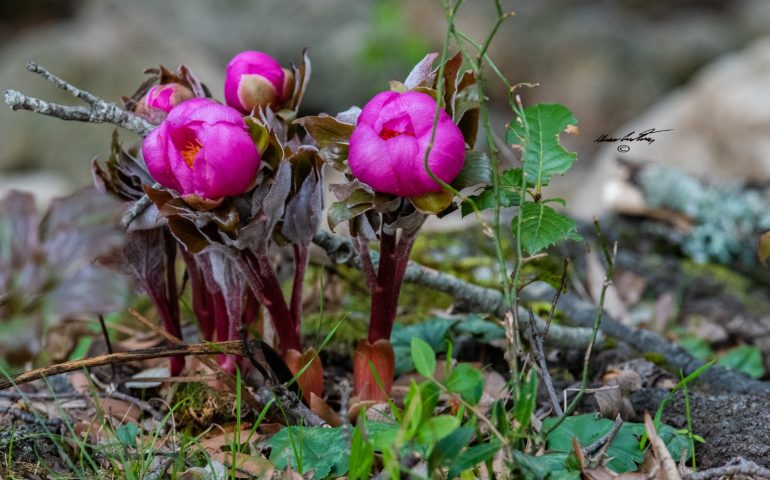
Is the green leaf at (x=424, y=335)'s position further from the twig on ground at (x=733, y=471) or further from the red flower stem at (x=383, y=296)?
the twig on ground at (x=733, y=471)

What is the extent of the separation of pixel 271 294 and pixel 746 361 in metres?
1.22

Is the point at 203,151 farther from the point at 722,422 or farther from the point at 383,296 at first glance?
the point at 722,422

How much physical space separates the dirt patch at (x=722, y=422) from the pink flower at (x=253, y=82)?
87 centimetres

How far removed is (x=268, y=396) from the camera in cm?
139

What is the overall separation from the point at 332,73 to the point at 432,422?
6.24 meters

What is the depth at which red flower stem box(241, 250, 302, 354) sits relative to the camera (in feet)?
4.24

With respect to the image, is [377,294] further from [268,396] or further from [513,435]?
[513,435]

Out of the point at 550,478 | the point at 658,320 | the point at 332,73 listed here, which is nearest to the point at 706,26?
the point at 332,73

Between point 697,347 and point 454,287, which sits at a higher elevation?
point 454,287

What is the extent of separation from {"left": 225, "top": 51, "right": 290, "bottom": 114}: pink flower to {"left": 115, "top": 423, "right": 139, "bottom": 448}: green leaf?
1.90 feet

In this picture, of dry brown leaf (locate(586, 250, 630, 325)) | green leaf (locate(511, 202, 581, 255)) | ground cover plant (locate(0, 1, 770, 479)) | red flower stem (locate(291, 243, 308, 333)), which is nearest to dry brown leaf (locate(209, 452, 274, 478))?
ground cover plant (locate(0, 1, 770, 479))

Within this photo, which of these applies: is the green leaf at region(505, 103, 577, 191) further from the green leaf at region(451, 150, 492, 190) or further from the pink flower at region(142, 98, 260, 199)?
the pink flower at region(142, 98, 260, 199)

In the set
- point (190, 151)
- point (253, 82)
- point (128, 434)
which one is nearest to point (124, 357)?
point (128, 434)

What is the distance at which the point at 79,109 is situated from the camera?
4.17 ft
